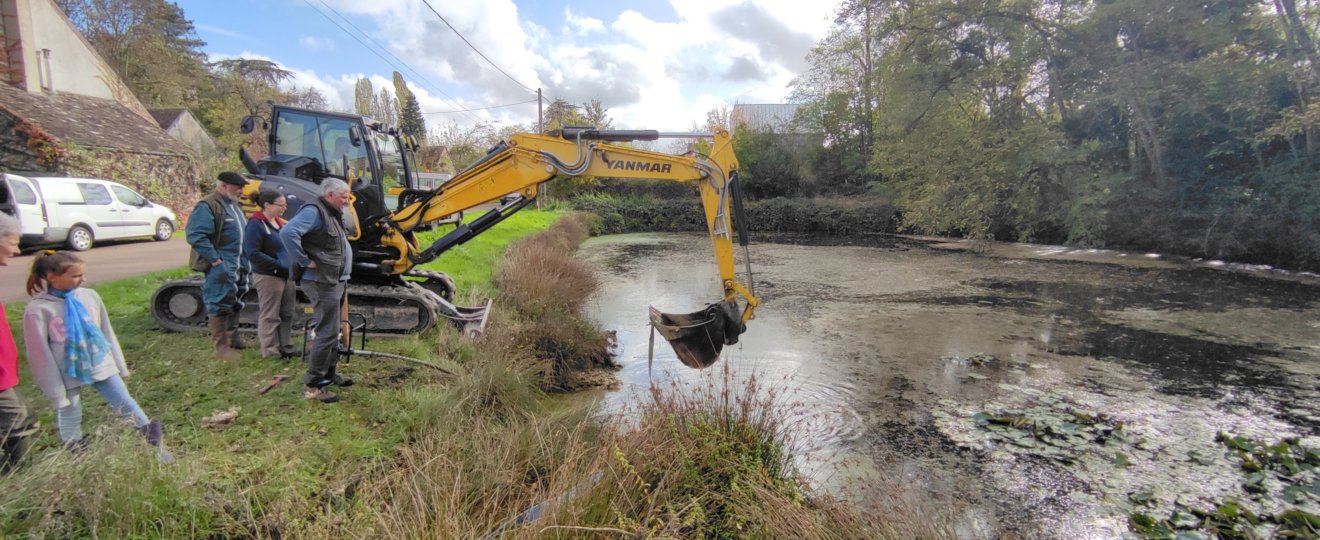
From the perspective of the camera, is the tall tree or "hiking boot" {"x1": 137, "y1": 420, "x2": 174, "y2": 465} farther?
the tall tree

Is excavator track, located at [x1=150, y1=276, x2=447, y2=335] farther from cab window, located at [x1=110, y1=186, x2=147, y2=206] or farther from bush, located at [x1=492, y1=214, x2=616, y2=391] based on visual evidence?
cab window, located at [x1=110, y1=186, x2=147, y2=206]

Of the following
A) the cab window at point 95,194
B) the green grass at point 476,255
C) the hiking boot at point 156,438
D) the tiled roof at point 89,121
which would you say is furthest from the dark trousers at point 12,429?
the tiled roof at point 89,121

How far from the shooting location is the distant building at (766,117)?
36.8m

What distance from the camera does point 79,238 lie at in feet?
36.7

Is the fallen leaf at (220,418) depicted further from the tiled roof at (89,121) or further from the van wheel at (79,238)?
the tiled roof at (89,121)

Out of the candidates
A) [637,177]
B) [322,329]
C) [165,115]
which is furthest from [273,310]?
[165,115]

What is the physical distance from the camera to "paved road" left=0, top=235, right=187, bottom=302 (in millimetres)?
7533

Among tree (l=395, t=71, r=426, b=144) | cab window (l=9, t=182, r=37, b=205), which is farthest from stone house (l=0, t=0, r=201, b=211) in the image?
tree (l=395, t=71, r=426, b=144)

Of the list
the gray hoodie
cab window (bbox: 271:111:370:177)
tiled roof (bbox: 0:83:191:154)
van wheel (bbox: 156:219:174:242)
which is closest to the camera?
the gray hoodie

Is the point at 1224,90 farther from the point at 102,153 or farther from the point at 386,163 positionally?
the point at 102,153

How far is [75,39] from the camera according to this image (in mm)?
19266

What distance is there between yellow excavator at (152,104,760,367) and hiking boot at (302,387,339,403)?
4.81 feet

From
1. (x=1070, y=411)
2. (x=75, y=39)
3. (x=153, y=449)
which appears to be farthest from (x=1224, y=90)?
(x=75, y=39)

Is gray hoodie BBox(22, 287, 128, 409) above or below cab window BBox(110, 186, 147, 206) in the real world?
below
